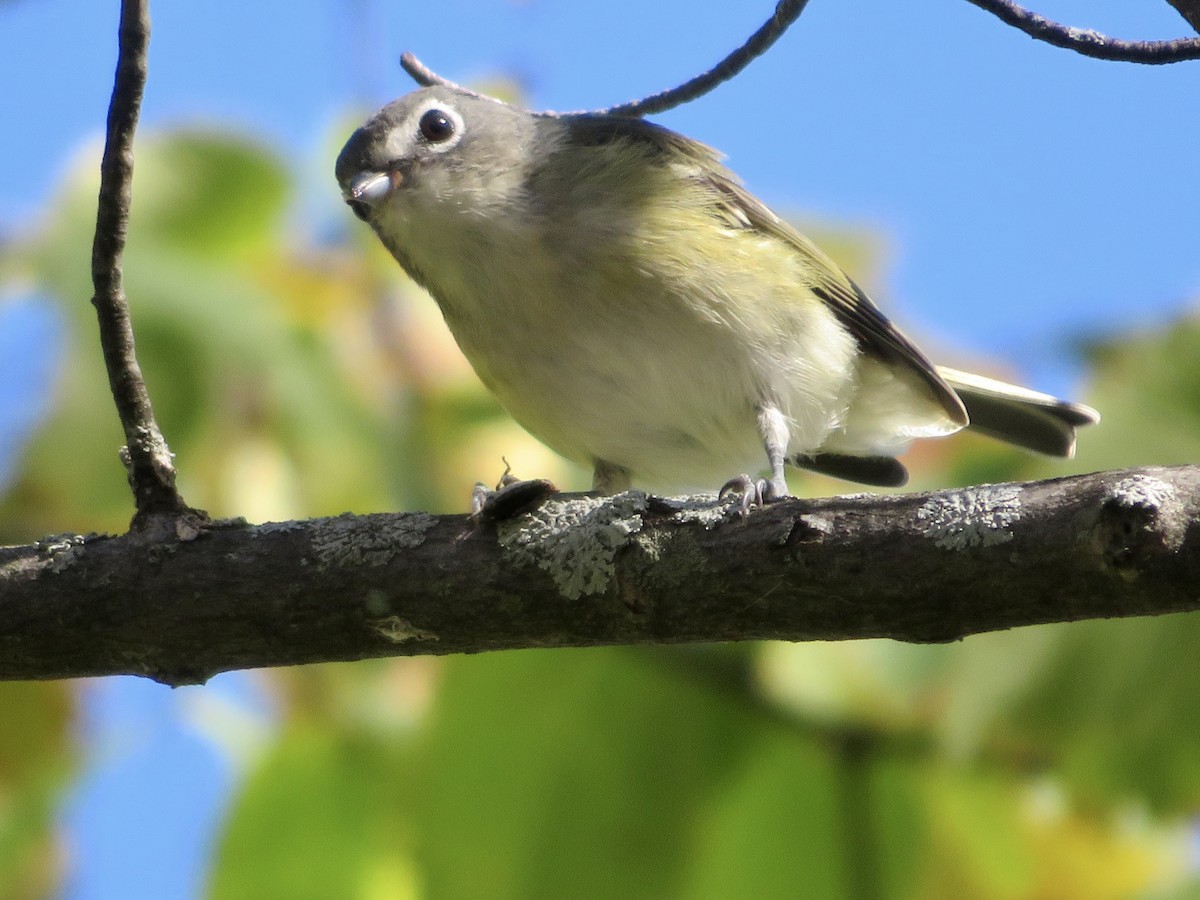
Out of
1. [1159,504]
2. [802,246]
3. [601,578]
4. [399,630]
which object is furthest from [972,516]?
[802,246]

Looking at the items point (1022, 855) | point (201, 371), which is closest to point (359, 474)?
point (201, 371)

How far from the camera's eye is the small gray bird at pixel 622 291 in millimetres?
3695

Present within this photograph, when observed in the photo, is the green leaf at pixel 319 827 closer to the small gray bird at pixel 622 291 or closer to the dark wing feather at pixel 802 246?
the small gray bird at pixel 622 291

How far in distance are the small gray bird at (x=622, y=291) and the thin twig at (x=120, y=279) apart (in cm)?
145

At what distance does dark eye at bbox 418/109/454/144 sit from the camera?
409 centimetres

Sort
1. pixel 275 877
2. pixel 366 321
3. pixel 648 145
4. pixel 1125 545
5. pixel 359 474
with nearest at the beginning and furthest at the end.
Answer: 1. pixel 1125 545
2. pixel 275 877
3. pixel 359 474
4. pixel 648 145
5. pixel 366 321

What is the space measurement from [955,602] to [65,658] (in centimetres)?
158

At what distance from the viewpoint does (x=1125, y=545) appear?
1.89 metres

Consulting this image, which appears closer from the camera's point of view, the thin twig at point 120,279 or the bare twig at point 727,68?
the thin twig at point 120,279

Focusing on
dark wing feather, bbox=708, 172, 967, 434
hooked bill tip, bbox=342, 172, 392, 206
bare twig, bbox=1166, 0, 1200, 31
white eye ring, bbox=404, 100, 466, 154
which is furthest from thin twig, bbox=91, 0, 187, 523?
dark wing feather, bbox=708, 172, 967, 434

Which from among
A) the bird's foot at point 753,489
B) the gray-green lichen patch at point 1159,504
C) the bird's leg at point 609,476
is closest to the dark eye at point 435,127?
the bird's leg at point 609,476

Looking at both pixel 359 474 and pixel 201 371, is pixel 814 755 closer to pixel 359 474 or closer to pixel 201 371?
pixel 359 474

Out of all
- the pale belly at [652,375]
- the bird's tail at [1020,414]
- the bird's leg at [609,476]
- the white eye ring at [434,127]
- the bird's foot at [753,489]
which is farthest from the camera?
the bird's tail at [1020,414]

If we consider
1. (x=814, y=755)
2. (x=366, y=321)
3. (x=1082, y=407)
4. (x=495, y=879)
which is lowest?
(x=495, y=879)
